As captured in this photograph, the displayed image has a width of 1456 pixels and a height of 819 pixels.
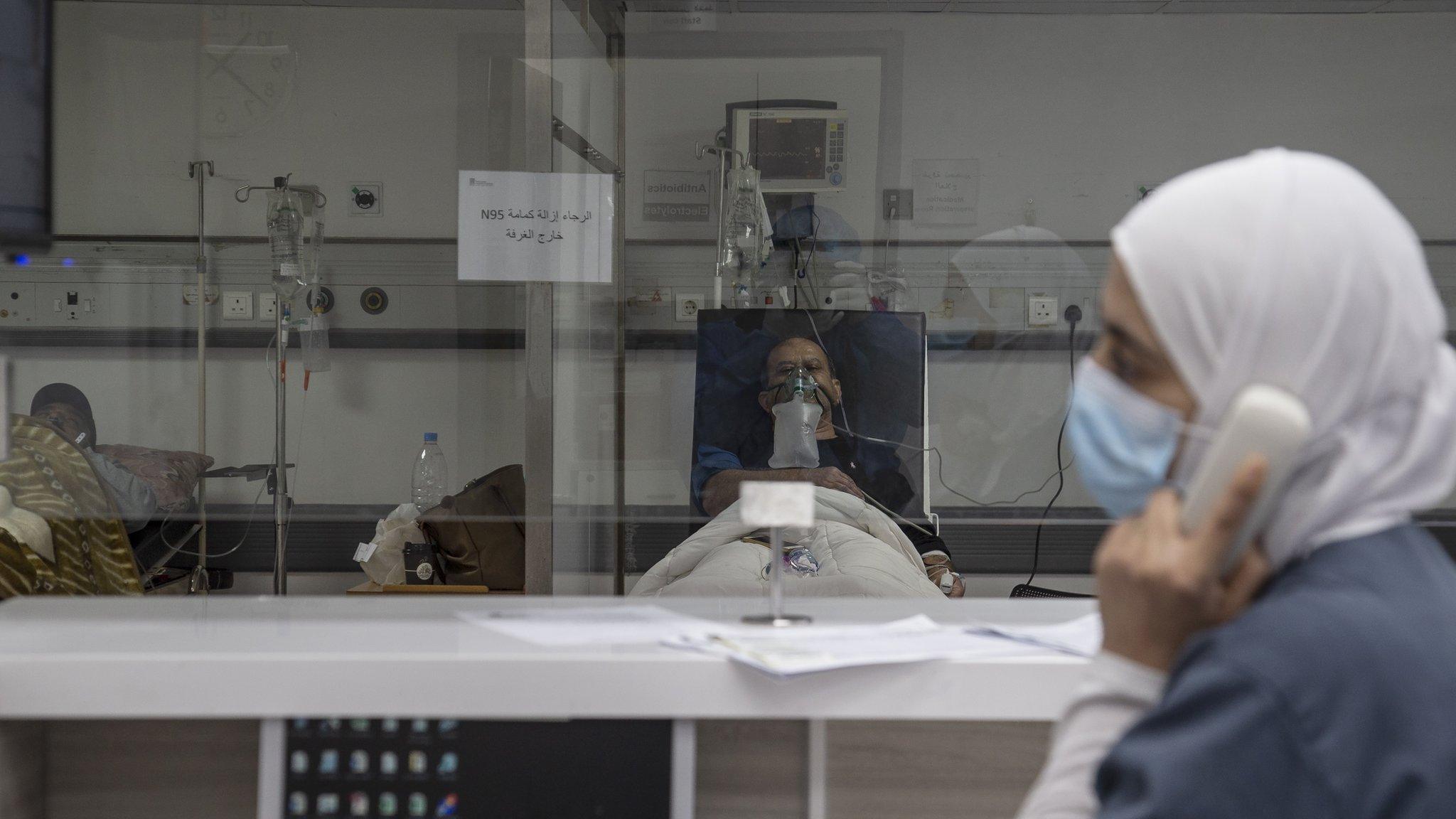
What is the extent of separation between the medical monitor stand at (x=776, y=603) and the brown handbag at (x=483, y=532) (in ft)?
5.32

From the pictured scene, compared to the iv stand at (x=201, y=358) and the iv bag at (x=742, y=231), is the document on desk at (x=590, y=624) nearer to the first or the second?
the iv bag at (x=742, y=231)

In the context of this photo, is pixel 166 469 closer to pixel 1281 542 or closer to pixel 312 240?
pixel 312 240

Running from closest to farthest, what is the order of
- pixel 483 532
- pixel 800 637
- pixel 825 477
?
pixel 800 637 < pixel 483 532 < pixel 825 477

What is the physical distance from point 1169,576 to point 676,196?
243 cm

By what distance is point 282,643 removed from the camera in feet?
3.20

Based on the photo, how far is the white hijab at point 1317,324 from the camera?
1.91 ft

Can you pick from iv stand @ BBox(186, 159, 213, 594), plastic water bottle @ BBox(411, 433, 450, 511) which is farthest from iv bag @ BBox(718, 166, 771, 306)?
iv stand @ BBox(186, 159, 213, 594)

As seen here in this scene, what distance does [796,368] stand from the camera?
294 centimetres

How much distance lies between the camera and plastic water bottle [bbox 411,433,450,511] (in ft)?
9.17

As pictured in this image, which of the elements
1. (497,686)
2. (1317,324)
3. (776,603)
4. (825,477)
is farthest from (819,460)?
(1317,324)

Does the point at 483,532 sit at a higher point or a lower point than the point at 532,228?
lower

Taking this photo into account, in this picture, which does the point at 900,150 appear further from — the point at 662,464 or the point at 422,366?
the point at 422,366

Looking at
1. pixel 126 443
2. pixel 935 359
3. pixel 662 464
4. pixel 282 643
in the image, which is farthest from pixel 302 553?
pixel 282 643

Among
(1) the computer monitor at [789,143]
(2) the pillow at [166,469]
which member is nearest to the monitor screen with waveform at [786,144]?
(1) the computer monitor at [789,143]
